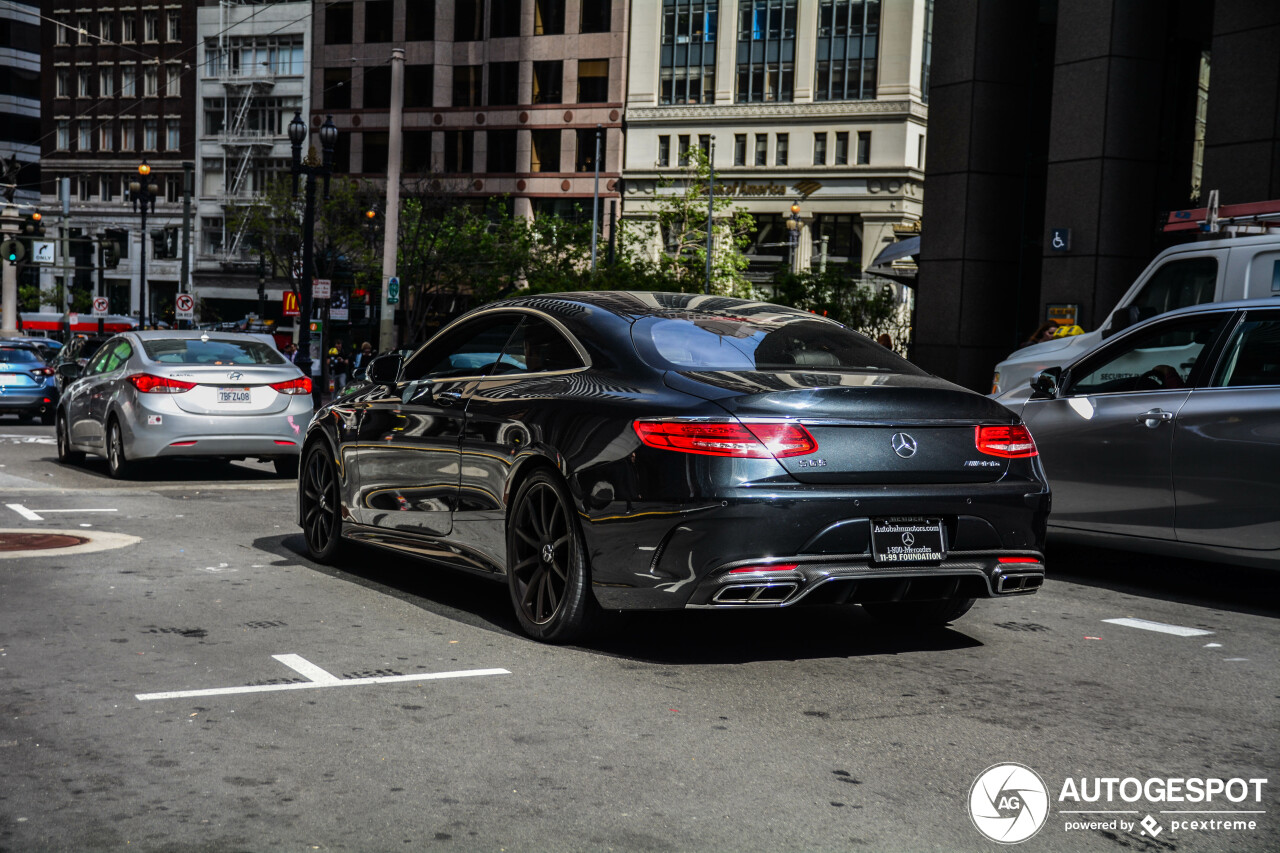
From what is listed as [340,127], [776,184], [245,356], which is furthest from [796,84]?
[245,356]

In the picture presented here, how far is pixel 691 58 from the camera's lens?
7762 centimetres

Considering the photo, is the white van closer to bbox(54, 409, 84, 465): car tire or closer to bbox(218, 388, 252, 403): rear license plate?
bbox(218, 388, 252, 403): rear license plate

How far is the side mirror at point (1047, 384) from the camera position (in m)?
8.93

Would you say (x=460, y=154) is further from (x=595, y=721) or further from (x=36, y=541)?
(x=595, y=721)

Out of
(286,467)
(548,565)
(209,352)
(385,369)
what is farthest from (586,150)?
(548,565)

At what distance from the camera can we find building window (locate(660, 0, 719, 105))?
254ft

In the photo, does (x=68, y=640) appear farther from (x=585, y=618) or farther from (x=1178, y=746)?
(x=1178, y=746)

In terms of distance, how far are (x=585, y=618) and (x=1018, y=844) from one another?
258 cm

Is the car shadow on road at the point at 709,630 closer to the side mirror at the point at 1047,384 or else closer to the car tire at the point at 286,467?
the side mirror at the point at 1047,384

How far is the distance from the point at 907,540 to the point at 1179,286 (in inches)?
286

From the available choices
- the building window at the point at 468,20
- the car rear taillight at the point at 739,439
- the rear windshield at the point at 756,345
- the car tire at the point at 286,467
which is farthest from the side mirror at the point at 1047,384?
the building window at the point at 468,20

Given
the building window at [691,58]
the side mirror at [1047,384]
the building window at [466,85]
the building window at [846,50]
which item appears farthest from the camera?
the building window at [466,85]

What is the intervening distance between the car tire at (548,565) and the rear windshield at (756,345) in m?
0.76

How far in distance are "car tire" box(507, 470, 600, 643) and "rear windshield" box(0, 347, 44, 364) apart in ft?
71.0
